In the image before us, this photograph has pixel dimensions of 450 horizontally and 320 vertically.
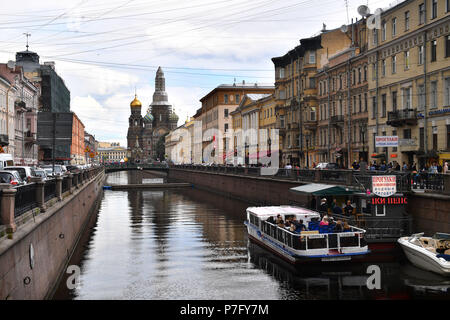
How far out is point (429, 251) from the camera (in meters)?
24.9

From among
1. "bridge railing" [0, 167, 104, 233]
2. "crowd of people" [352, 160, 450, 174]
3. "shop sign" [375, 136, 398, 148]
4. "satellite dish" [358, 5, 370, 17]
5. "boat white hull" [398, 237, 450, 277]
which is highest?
"satellite dish" [358, 5, 370, 17]

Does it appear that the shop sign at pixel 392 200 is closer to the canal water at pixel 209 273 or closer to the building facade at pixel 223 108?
the canal water at pixel 209 273

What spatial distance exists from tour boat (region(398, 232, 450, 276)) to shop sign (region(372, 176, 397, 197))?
2.99m

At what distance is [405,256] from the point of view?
91.8ft

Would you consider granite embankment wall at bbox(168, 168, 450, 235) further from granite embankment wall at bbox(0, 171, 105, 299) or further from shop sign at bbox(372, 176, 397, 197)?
granite embankment wall at bbox(0, 171, 105, 299)

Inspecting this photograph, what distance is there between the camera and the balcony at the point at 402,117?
45.7 metres

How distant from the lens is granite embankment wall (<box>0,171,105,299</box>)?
14.4 metres

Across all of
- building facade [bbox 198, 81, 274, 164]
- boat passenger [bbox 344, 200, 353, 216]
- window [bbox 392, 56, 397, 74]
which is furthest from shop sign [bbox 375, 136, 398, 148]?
building facade [bbox 198, 81, 274, 164]

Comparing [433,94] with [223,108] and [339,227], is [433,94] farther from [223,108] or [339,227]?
[223,108]

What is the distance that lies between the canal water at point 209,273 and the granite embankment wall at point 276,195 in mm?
2259

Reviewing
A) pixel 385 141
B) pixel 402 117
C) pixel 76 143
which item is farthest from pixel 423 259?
pixel 76 143

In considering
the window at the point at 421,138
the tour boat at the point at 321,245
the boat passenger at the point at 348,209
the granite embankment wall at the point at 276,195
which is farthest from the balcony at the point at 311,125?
the tour boat at the point at 321,245
